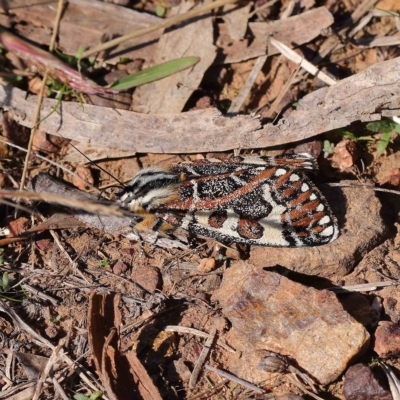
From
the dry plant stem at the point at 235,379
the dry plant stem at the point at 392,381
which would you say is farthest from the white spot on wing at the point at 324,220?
the dry plant stem at the point at 235,379

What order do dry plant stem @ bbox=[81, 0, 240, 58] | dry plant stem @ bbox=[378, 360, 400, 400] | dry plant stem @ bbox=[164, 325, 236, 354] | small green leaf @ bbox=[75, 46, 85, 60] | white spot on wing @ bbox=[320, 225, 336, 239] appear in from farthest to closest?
1. small green leaf @ bbox=[75, 46, 85, 60]
2. dry plant stem @ bbox=[81, 0, 240, 58]
3. white spot on wing @ bbox=[320, 225, 336, 239]
4. dry plant stem @ bbox=[164, 325, 236, 354]
5. dry plant stem @ bbox=[378, 360, 400, 400]

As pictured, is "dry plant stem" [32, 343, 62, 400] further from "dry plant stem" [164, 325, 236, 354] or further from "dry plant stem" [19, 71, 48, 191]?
"dry plant stem" [19, 71, 48, 191]

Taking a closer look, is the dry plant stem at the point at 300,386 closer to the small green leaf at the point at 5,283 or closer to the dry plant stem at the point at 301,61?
the small green leaf at the point at 5,283

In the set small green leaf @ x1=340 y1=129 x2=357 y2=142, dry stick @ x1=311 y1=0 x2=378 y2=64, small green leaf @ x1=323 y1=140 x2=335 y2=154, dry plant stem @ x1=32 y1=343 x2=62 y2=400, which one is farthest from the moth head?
dry stick @ x1=311 y1=0 x2=378 y2=64

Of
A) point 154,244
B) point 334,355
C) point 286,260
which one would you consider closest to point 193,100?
point 154,244

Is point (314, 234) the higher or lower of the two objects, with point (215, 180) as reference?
lower

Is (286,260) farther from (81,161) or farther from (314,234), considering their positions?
(81,161)

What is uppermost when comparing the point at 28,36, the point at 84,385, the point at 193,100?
the point at 28,36
